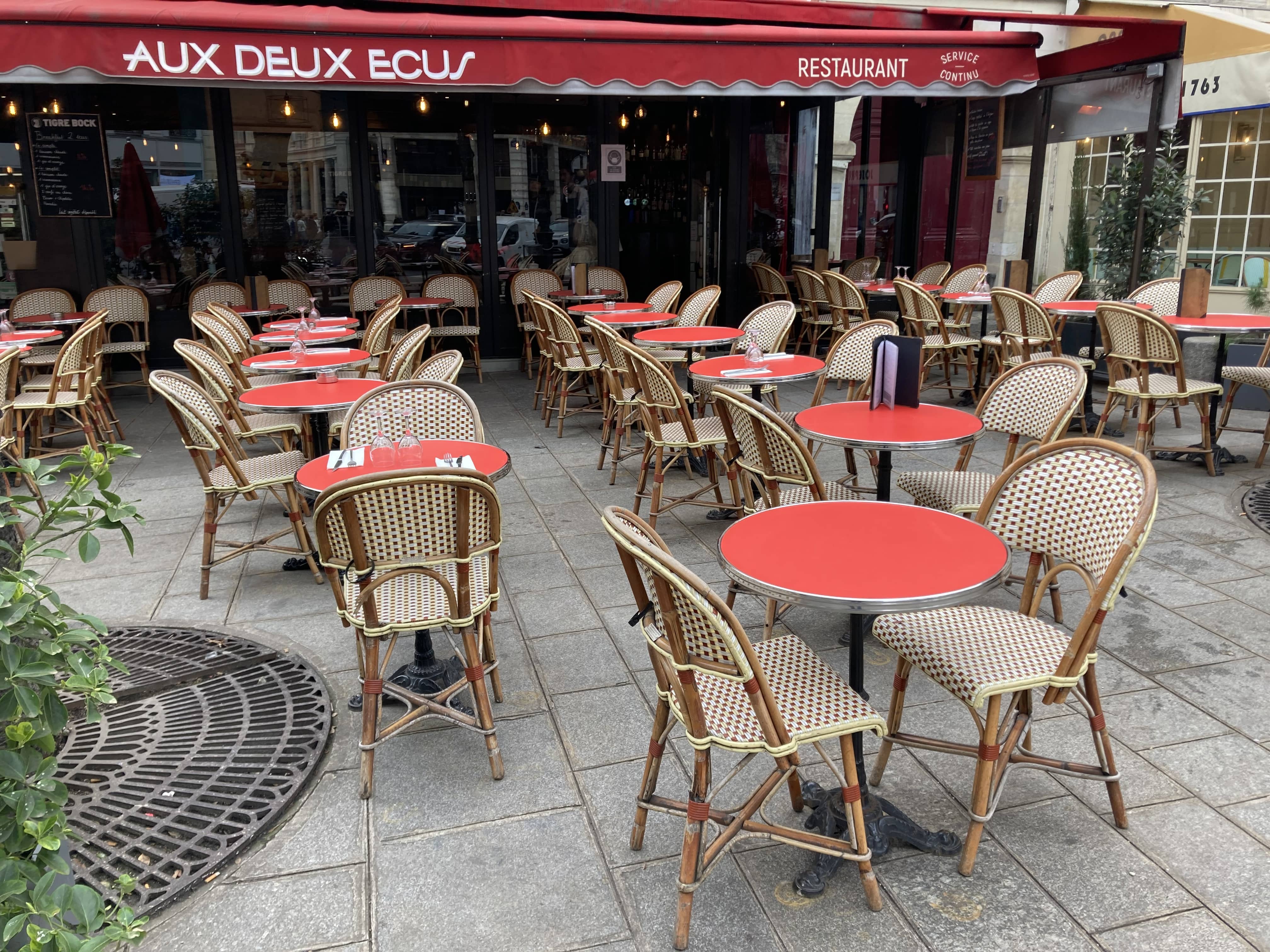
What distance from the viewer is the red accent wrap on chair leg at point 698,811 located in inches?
78.7

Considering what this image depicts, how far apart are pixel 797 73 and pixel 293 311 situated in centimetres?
486

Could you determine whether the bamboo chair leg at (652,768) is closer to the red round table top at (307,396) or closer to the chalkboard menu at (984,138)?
the red round table top at (307,396)

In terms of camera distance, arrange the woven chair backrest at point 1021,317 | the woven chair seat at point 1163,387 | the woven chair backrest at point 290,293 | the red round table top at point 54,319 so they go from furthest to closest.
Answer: the woven chair backrest at point 290,293, the red round table top at point 54,319, the woven chair backrest at point 1021,317, the woven chair seat at point 1163,387

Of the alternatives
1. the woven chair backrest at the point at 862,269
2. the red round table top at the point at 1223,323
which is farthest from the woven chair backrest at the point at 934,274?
the red round table top at the point at 1223,323

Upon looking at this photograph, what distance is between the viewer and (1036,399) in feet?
11.9

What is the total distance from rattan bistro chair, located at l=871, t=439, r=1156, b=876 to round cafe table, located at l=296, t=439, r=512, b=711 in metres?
1.37

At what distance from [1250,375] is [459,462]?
4.69 m

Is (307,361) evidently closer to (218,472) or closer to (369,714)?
(218,472)

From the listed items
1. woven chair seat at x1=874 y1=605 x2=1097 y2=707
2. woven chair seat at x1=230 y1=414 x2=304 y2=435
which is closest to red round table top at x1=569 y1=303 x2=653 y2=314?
woven chair seat at x1=230 y1=414 x2=304 y2=435

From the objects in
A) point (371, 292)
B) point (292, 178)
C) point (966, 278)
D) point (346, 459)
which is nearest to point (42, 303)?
point (292, 178)

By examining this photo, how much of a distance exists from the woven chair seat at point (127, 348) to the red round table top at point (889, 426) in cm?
620

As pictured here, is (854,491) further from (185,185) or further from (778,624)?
(185,185)

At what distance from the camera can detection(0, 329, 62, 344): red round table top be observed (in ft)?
20.5

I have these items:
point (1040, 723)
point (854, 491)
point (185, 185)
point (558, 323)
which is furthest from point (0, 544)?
point (185, 185)
